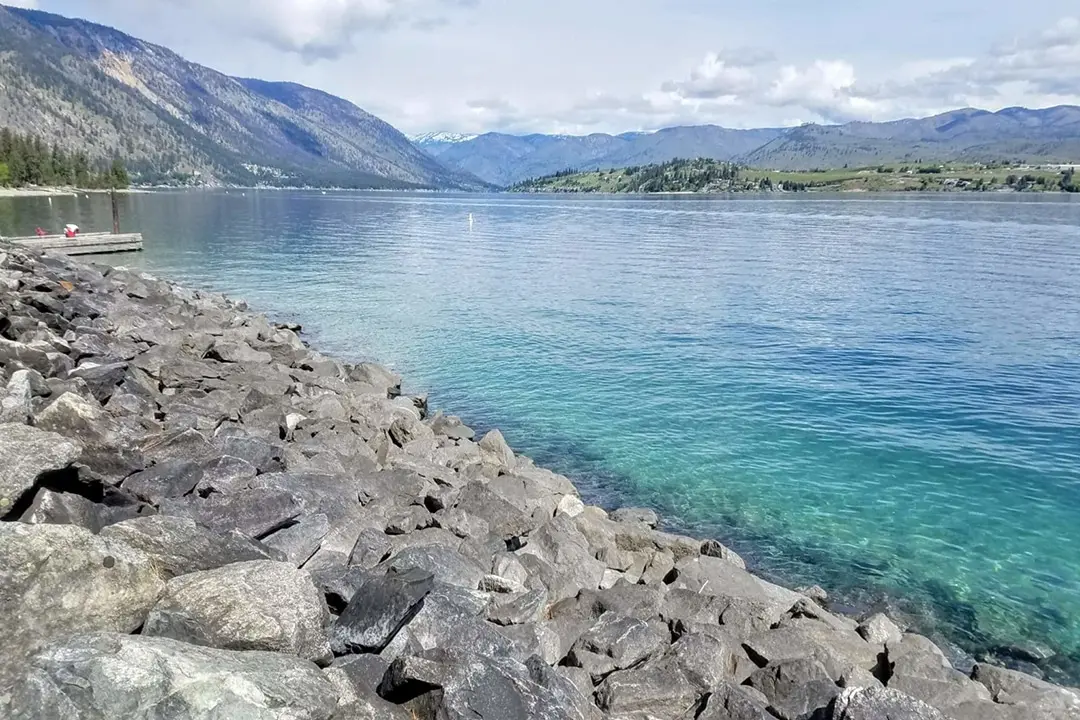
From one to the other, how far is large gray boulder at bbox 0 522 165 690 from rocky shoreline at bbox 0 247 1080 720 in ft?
0.06

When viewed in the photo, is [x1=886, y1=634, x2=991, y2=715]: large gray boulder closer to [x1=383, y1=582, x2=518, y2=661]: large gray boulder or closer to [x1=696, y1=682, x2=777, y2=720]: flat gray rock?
[x1=696, y1=682, x2=777, y2=720]: flat gray rock

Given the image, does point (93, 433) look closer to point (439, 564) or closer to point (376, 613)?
point (439, 564)

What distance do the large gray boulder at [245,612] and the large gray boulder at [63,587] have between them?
0.95 feet

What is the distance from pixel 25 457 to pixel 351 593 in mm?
4354

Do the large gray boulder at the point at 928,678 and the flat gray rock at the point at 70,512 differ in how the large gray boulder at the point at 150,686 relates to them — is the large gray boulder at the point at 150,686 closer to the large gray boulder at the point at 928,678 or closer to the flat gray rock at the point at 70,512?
the flat gray rock at the point at 70,512

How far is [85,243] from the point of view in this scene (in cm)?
6444

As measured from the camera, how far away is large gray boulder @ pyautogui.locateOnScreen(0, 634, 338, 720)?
5.47m

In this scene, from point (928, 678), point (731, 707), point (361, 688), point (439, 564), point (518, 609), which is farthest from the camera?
point (439, 564)

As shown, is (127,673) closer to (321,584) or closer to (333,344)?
(321,584)

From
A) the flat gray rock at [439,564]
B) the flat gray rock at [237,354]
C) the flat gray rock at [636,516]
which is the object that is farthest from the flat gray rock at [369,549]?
the flat gray rock at [237,354]

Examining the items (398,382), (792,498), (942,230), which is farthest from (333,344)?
(942,230)

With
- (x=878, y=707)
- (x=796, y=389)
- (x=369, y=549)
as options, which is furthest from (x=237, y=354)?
(x=878, y=707)

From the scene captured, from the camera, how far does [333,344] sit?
36.5 metres

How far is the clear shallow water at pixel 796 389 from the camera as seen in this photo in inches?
663
